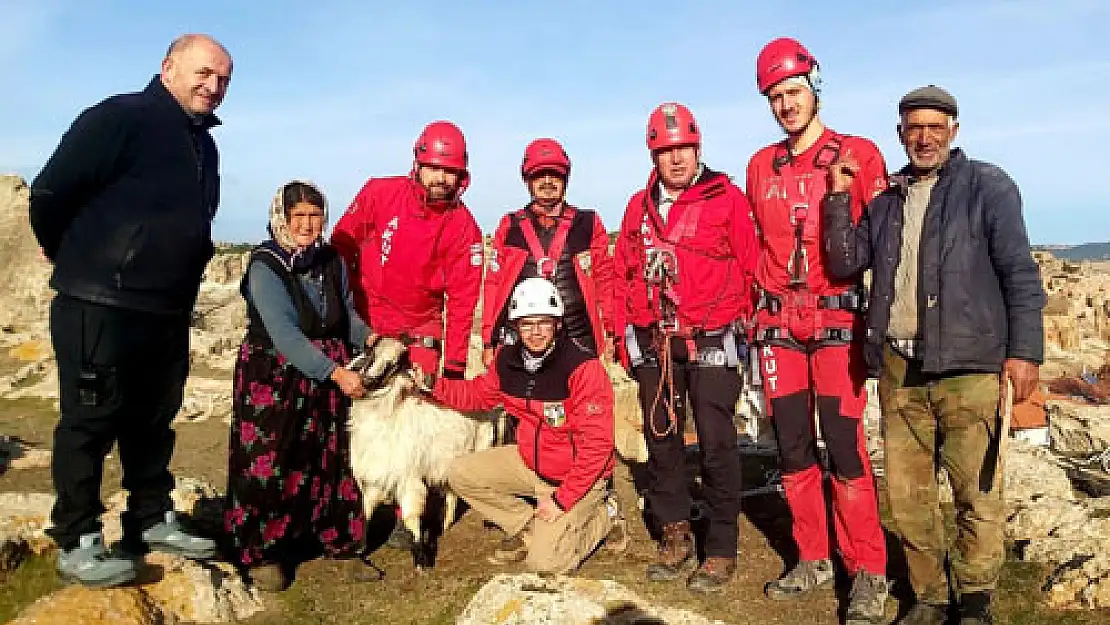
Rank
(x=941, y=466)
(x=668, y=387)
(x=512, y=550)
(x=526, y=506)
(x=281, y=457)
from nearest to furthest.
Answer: (x=941, y=466), (x=281, y=457), (x=668, y=387), (x=512, y=550), (x=526, y=506)

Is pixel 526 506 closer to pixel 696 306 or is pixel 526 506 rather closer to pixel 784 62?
pixel 696 306

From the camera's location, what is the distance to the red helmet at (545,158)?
572cm

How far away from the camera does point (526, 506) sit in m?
5.80

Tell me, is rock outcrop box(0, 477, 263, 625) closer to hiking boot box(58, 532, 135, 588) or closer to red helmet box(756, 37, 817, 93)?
hiking boot box(58, 532, 135, 588)

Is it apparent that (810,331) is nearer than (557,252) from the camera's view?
Yes

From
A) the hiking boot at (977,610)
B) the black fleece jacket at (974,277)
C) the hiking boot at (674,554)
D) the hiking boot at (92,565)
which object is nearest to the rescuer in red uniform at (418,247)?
the hiking boot at (674,554)

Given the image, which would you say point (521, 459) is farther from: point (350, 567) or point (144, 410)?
point (144, 410)

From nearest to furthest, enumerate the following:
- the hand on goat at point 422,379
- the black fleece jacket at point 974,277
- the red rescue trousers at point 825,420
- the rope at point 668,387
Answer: the black fleece jacket at point 974,277 → the red rescue trousers at point 825,420 → the rope at point 668,387 → the hand on goat at point 422,379

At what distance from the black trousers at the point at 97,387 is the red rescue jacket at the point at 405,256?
1.57m

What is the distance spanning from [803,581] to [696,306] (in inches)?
78.3

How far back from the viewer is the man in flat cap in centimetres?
401

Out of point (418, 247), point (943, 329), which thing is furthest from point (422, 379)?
point (943, 329)

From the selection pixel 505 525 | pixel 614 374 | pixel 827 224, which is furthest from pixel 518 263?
pixel 614 374

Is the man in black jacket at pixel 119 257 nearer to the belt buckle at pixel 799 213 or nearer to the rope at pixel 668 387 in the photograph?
the rope at pixel 668 387
